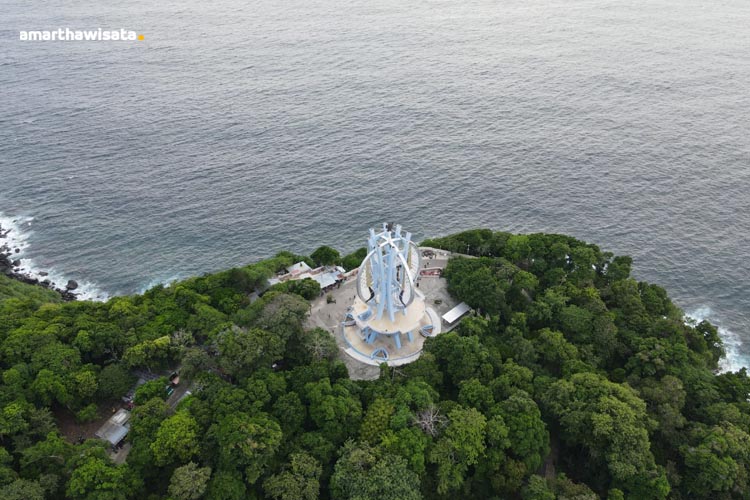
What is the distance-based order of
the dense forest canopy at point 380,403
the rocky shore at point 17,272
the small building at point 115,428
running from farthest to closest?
the rocky shore at point 17,272 → the small building at point 115,428 → the dense forest canopy at point 380,403

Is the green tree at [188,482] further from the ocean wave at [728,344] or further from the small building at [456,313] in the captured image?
the ocean wave at [728,344]

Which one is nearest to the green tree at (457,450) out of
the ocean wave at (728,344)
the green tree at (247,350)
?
the green tree at (247,350)

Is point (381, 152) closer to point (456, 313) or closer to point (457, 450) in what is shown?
point (456, 313)

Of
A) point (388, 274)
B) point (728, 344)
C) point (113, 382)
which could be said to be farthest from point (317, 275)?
point (728, 344)

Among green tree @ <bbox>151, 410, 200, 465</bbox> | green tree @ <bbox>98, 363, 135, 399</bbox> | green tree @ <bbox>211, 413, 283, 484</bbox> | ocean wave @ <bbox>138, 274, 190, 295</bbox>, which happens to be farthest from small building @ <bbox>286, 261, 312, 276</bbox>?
green tree @ <bbox>151, 410, 200, 465</bbox>

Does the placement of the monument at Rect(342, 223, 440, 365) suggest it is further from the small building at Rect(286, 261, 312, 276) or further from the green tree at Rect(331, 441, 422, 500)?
the small building at Rect(286, 261, 312, 276)

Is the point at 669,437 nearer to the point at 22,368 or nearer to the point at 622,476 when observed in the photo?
the point at 622,476
